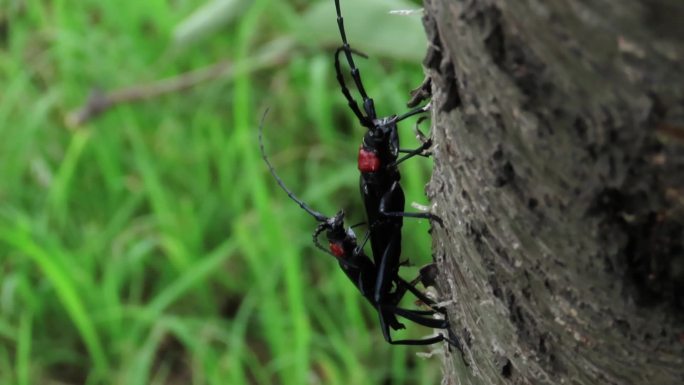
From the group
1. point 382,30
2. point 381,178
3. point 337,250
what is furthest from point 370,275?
point 382,30

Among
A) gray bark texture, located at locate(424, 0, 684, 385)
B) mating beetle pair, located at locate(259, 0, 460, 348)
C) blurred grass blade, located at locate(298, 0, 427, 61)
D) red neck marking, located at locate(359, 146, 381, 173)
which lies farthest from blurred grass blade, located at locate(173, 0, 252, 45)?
gray bark texture, located at locate(424, 0, 684, 385)

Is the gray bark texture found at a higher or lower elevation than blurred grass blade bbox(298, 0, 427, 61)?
lower

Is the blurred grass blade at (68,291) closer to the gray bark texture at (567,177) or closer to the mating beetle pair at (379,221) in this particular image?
the mating beetle pair at (379,221)

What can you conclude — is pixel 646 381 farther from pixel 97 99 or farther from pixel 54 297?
pixel 97 99

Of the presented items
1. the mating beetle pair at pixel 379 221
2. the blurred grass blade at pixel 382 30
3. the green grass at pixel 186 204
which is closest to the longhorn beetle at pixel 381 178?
the mating beetle pair at pixel 379 221

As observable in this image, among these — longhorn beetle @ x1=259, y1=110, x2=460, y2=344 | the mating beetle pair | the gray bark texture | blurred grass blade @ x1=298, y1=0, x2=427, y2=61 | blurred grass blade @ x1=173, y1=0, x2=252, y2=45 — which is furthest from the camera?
blurred grass blade @ x1=173, y1=0, x2=252, y2=45

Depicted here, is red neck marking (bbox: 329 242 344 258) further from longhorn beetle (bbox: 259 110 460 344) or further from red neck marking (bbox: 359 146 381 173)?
red neck marking (bbox: 359 146 381 173)

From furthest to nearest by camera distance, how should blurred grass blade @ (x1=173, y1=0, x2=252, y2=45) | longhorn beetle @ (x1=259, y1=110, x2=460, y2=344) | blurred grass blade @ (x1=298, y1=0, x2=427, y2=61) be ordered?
blurred grass blade @ (x1=173, y1=0, x2=252, y2=45) < blurred grass blade @ (x1=298, y1=0, x2=427, y2=61) < longhorn beetle @ (x1=259, y1=110, x2=460, y2=344)

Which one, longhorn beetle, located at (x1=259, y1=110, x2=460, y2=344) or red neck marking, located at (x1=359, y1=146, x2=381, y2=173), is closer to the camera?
red neck marking, located at (x1=359, y1=146, x2=381, y2=173)
